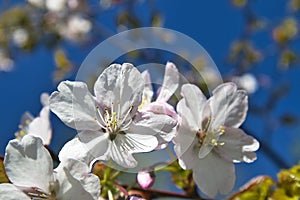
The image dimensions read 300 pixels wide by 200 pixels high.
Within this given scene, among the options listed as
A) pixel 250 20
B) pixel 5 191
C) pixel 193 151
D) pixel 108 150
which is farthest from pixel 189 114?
pixel 250 20

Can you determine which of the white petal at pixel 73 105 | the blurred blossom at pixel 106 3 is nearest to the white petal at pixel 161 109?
the white petal at pixel 73 105

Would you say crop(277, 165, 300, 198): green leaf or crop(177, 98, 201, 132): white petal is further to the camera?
crop(277, 165, 300, 198): green leaf

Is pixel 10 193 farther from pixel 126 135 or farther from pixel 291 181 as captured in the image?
pixel 291 181

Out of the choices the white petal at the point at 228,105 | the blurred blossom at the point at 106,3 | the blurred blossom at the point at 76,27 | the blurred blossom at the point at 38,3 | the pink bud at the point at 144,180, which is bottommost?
the pink bud at the point at 144,180

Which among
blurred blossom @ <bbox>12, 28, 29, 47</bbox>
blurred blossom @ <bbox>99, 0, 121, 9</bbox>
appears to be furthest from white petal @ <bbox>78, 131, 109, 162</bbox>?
blurred blossom @ <bbox>12, 28, 29, 47</bbox>

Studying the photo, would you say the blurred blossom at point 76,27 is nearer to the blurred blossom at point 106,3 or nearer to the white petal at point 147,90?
the blurred blossom at point 106,3

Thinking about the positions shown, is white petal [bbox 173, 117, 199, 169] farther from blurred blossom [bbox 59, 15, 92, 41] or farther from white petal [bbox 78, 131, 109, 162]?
blurred blossom [bbox 59, 15, 92, 41]

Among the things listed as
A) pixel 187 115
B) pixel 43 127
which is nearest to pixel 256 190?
pixel 187 115
